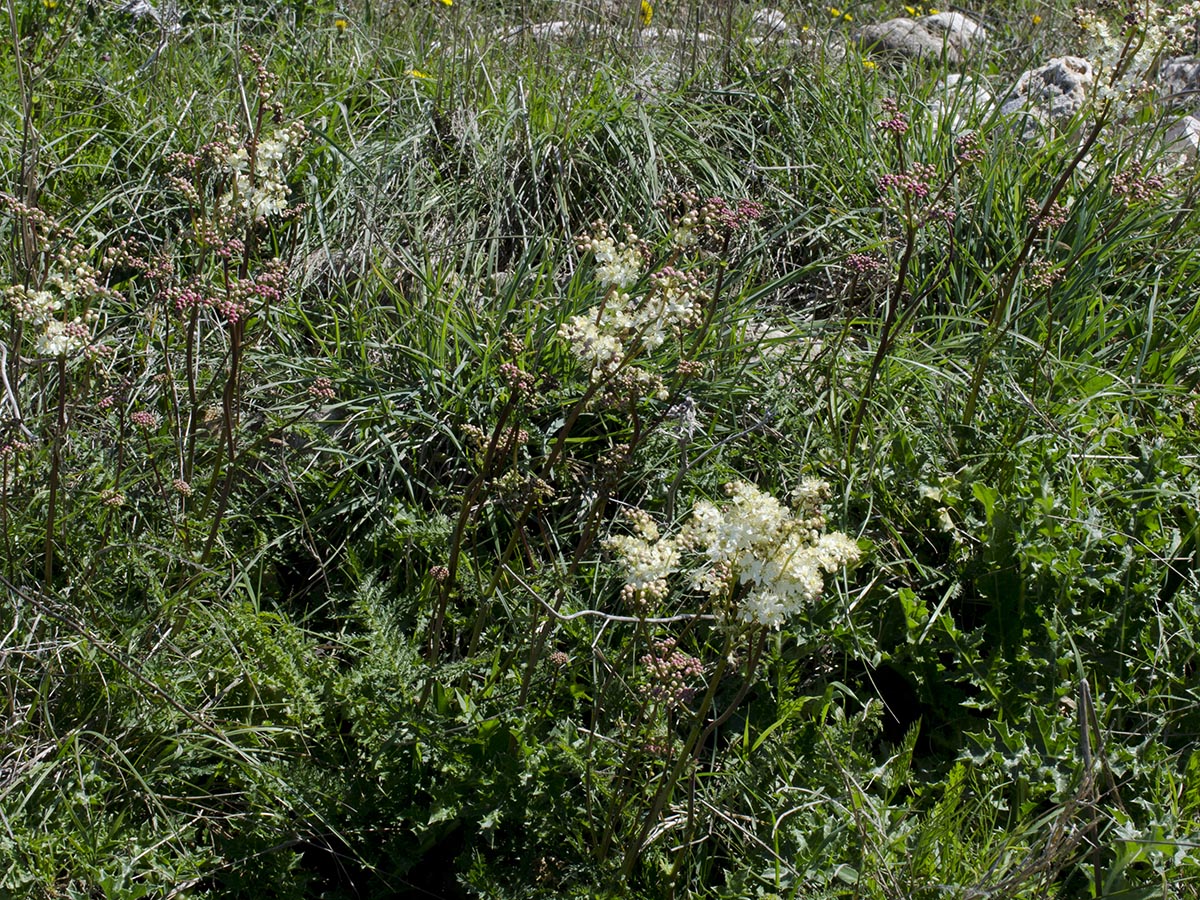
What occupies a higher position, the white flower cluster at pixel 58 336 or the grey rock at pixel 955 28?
the white flower cluster at pixel 58 336

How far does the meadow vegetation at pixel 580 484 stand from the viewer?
2.20m

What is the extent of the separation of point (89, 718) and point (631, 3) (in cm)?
436

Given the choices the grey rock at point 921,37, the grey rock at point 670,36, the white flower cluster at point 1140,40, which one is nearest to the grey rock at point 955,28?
the grey rock at point 921,37

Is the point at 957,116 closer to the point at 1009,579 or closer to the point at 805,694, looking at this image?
the point at 1009,579

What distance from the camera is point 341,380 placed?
10.5 ft

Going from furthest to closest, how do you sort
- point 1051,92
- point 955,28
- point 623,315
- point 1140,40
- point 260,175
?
point 955,28
point 1051,92
point 1140,40
point 260,175
point 623,315

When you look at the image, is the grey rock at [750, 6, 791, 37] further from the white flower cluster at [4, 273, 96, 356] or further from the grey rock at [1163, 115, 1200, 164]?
the white flower cluster at [4, 273, 96, 356]

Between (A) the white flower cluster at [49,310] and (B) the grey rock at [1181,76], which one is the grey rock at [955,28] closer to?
(B) the grey rock at [1181,76]

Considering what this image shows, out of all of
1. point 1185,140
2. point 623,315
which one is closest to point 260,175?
point 623,315

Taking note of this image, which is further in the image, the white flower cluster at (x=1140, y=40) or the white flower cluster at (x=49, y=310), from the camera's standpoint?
the white flower cluster at (x=1140, y=40)

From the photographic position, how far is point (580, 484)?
3.14 metres

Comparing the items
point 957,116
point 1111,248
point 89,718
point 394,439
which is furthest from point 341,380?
point 957,116

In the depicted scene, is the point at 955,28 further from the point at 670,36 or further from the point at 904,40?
the point at 670,36

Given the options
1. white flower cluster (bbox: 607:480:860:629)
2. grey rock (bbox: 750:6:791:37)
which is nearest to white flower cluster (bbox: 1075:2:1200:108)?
white flower cluster (bbox: 607:480:860:629)
